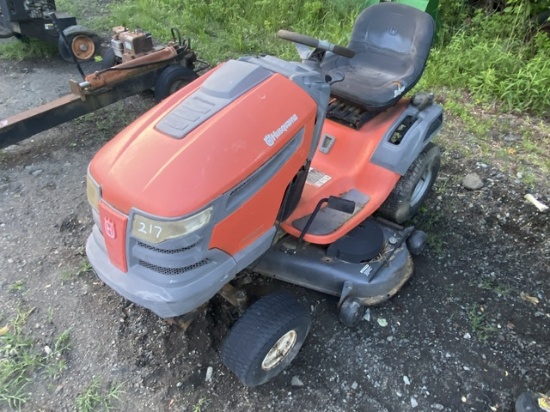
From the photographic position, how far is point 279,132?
5.53ft

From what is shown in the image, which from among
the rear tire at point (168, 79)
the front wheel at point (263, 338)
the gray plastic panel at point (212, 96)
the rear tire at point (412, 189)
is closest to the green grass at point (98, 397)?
the front wheel at point (263, 338)

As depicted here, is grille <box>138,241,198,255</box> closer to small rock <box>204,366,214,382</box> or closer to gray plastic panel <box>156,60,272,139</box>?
gray plastic panel <box>156,60,272,139</box>

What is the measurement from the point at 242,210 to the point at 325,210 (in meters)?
0.57

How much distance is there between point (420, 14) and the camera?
8.04ft

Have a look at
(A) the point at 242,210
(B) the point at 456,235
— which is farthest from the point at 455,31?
(A) the point at 242,210

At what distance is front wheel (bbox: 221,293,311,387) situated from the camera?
172 centimetres

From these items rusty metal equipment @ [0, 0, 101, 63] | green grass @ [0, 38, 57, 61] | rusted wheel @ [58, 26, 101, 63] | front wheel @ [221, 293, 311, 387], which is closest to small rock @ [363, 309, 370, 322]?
front wheel @ [221, 293, 311, 387]

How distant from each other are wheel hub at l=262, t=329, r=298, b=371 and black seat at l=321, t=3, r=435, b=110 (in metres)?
1.05

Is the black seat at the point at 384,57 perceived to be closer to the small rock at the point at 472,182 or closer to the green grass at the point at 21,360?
the small rock at the point at 472,182

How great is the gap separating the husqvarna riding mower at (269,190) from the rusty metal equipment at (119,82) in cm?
143

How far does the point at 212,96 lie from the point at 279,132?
0.26 meters

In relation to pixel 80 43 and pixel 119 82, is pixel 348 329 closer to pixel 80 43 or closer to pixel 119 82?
pixel 119 82

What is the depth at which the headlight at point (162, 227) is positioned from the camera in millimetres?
1472

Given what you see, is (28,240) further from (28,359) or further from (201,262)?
(201,262)
